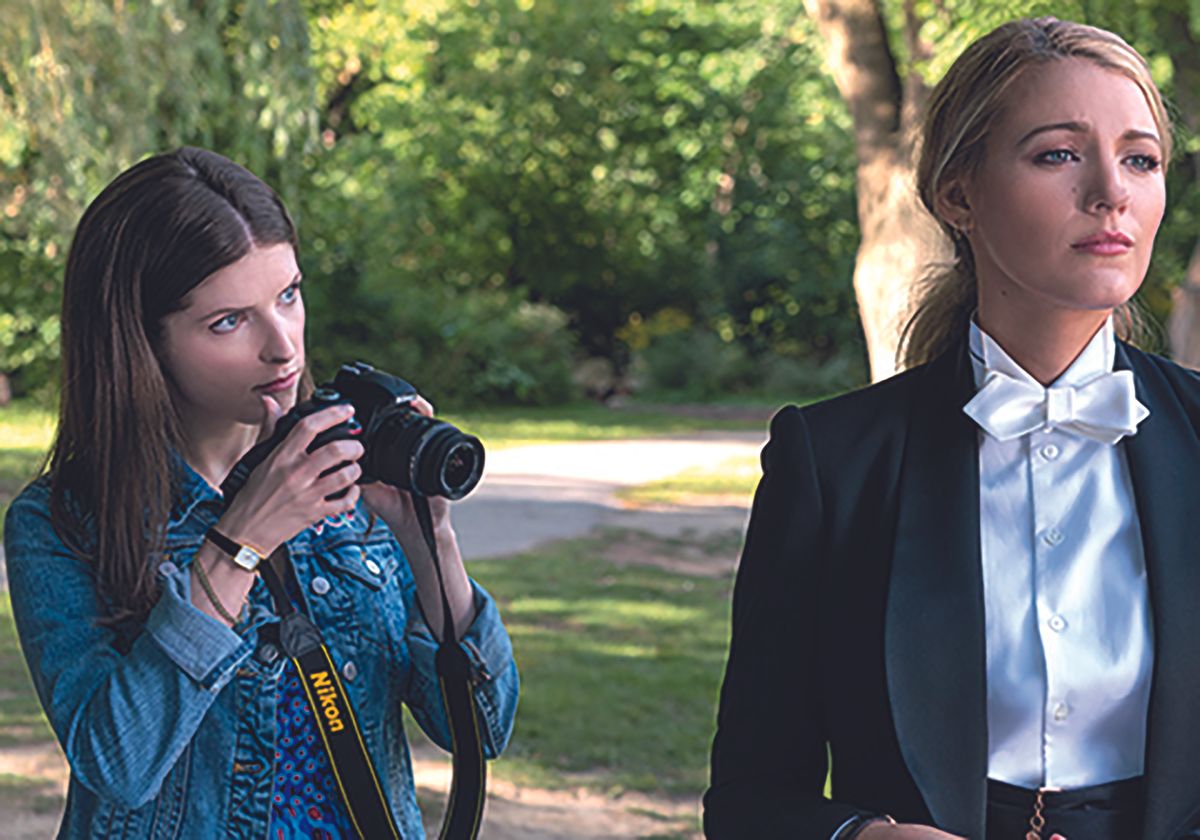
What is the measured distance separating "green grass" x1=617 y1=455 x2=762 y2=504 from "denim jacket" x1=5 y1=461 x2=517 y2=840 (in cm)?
1015

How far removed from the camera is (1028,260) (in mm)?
1641

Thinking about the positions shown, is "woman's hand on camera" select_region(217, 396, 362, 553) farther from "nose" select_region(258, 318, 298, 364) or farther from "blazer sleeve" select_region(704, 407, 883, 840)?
"blazer sleeve" select_region(704, 407, 883, 840)

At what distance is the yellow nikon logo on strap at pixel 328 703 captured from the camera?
6.68 ft

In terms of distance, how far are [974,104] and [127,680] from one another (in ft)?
3.81

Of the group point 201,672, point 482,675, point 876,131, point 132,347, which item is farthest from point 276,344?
point 876,131

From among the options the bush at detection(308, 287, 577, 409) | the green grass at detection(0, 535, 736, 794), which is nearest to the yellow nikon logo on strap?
the green grass at detection(0, 535, 736, 794)

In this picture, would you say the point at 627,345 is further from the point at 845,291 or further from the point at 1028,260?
the point at 1028,260

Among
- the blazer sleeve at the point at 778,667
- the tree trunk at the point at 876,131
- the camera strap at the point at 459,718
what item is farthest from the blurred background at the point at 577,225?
the blazer sleeve at the point at 778,667

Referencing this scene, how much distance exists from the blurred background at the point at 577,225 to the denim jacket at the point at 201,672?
3.31 metres

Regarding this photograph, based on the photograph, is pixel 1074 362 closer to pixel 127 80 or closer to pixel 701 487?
pixel 127 80

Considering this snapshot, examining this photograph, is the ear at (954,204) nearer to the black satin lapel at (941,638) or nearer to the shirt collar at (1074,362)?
the shirt collar at (1074,362)

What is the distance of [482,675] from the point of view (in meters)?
2.17

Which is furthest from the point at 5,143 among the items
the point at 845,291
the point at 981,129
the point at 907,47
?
the point at 845,291

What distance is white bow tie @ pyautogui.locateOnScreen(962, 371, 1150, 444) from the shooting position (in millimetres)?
1663
